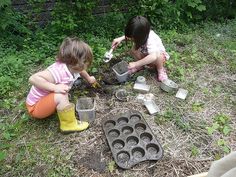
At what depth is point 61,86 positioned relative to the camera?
2.66 m

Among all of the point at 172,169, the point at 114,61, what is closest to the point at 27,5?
the point at 114,61

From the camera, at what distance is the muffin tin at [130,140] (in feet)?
8.31

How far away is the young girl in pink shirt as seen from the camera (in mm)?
2643

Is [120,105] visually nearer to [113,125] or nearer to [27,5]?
[113,125]

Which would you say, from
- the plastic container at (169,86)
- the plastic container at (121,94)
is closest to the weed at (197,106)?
the plastic container at (169,86)

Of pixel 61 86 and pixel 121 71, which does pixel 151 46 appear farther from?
pixel 61 86

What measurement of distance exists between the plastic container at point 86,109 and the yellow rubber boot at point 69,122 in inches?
2.3

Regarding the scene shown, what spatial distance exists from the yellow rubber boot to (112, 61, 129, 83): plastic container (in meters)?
0.72

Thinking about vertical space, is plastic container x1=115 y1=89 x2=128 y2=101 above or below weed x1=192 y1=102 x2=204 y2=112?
below

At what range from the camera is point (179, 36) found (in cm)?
430

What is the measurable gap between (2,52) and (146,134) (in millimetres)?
2143

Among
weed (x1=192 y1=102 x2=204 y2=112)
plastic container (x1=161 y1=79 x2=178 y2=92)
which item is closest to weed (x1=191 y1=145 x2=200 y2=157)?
weed (x1=192 y1=102 x2=204 y2=112)

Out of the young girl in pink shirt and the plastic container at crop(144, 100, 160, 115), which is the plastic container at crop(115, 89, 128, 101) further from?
the young girl in pink shirt

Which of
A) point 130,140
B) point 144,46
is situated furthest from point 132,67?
point 130,140
